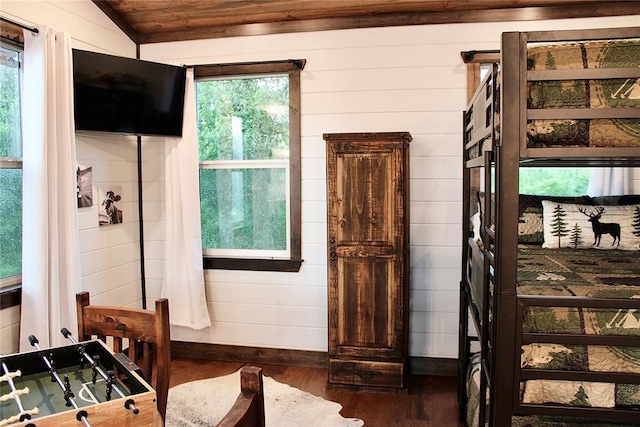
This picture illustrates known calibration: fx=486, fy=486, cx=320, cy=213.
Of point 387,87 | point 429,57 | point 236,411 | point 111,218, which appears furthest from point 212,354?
point 236,411

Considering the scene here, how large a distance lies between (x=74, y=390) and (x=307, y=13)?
2912 millimetres

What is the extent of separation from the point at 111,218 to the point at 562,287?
305 cm

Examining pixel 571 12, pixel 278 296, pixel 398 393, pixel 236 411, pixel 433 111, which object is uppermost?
pixel 571 12

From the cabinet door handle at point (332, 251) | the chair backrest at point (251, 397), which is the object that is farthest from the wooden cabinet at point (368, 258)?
the chair backrest at point (251, 397)

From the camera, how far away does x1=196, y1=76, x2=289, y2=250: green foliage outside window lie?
12.3 ft

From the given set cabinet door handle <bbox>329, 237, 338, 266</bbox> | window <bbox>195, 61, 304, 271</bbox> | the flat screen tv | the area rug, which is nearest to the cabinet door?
cabinet door handle <bbox>329, 237, 338, 266</bbox>

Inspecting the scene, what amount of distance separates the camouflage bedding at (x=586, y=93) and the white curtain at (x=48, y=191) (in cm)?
254

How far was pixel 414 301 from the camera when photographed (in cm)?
357

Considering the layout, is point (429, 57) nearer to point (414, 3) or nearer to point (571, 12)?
point (414, 3)

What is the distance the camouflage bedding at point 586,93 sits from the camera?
162 cm

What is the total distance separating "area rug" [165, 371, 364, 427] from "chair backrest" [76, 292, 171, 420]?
3.91 ft

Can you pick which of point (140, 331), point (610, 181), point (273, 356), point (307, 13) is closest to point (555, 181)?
point (610, 181)

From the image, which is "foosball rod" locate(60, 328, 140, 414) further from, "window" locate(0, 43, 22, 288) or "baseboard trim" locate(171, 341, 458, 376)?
"baseboard trim" locate(171, 341, 458, 376)

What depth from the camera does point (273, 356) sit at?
12.5 ft
